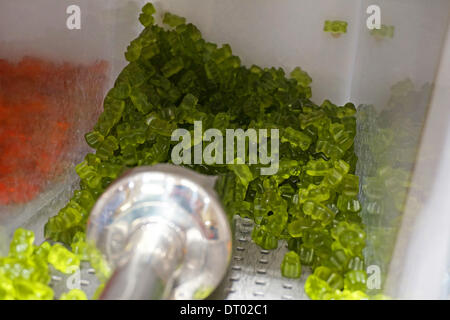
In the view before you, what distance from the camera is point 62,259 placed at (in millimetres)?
658

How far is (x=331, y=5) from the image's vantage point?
1.01 meters

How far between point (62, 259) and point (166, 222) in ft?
0.82

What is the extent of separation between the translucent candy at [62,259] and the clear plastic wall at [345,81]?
0.24 feet

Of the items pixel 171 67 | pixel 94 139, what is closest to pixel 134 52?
pixel 171 67

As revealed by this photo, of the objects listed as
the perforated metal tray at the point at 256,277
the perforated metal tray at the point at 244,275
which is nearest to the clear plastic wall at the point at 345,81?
the perforated metal tray at the point at 244,275

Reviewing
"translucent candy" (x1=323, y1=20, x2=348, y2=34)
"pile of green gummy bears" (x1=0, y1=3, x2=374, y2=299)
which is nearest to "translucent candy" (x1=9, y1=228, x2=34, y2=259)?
"pile of green gummy bears" (x1=0, y1=3, x2=374, y2=299)

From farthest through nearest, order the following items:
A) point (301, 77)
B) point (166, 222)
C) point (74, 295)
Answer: point (301, 77) → point (74, 295) → point (166, 222)

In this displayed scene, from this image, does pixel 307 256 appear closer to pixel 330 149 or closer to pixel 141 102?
pixel 330 149

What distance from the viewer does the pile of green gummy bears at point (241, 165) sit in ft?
2.13

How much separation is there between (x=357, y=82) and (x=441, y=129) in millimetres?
569

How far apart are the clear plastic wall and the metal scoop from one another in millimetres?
189

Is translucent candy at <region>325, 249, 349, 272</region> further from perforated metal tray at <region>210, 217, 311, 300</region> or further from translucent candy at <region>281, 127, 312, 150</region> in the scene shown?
translucent candy at <region>281, 127, 312, 150</region>

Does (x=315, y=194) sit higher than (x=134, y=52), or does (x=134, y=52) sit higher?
(x=134, y=52)

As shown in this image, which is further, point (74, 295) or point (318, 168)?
point (318, 168)
